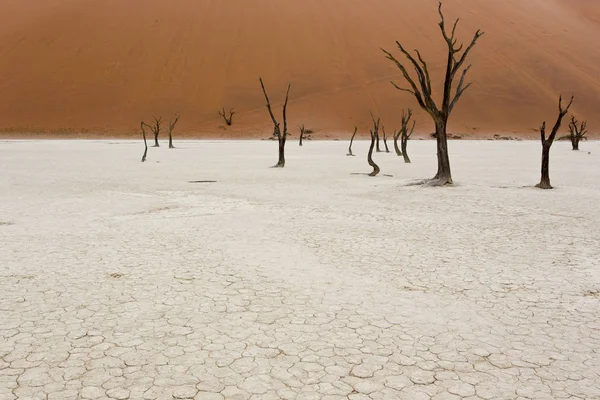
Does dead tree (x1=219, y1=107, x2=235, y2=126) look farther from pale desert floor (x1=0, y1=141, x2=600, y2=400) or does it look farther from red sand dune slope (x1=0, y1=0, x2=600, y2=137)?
pale desert floor (x1=0, y1=141, x2=600, y2=400)

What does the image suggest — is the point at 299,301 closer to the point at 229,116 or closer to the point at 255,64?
the point at 229,116

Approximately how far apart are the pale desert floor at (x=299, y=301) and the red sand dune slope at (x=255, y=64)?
33.9 m

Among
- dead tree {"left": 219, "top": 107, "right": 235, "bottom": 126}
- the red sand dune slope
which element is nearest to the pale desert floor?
the red sand dune slope

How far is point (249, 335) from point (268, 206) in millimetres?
5351

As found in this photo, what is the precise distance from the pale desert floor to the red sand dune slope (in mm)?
33919

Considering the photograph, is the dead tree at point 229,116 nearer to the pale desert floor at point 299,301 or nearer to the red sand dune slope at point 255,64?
the red sand dune slope at point 255,64

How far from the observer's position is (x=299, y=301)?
421 cm

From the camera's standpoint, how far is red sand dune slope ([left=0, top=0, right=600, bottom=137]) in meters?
43.7

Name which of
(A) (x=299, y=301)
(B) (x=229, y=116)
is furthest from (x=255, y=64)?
(A) (x=299, y=301)

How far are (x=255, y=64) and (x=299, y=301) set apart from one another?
45678mm

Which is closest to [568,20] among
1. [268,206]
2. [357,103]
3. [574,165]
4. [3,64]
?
[357,103]

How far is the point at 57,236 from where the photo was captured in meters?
6.48

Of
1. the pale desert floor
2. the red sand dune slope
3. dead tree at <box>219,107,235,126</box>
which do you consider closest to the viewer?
the pale desert floor

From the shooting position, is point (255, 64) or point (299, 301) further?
point (255, 64)
